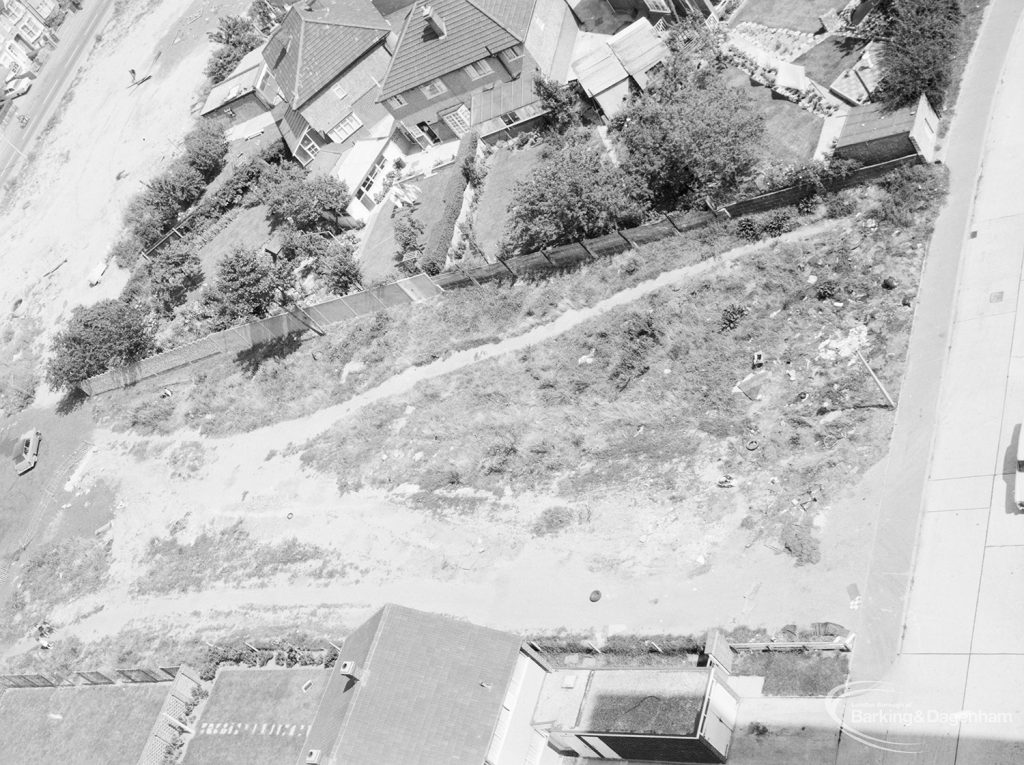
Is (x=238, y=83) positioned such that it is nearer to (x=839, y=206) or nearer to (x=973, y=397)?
(x=839, y=206)

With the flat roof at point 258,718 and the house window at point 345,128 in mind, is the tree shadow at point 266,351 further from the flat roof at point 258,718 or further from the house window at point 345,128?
the flat roof at point 258,718

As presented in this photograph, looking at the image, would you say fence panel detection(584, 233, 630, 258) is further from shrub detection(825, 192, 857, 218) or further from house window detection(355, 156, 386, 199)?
house window detection(355, 156, 386, 199)

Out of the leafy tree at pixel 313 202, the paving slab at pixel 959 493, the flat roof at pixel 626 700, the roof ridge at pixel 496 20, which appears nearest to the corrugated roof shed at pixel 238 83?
the leafy tree at pixel 313 202

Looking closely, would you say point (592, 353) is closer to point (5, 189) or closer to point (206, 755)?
point (206, 755)

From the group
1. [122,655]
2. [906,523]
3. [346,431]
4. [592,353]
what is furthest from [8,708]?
Result: [906,523]

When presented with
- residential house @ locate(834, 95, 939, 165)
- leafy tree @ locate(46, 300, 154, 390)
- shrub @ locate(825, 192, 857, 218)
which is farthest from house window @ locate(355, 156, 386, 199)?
residential house @ locate(834, 95, 939, 165)

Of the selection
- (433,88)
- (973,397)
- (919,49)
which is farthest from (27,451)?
(919,49)
